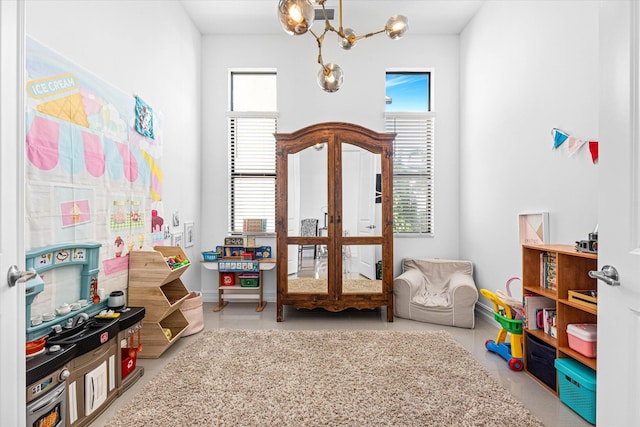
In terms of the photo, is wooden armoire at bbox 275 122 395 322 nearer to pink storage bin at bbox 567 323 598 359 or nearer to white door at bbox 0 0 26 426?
pink storage bin at bbox 567 323 598 359

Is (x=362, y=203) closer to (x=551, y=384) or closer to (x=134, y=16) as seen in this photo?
(x=551, y=384)

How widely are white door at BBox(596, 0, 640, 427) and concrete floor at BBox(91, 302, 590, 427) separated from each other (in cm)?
88

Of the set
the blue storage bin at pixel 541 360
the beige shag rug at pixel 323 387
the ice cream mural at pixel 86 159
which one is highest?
the ice cream mural at pixel 86 159

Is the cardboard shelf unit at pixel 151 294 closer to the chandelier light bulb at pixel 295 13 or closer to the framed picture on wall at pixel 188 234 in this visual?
the framed picture on wall at pixel 188 234

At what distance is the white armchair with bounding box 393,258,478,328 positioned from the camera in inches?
135

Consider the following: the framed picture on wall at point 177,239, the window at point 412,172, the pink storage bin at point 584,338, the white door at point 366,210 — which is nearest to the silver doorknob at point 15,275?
the framed picture on wall at point 177,239

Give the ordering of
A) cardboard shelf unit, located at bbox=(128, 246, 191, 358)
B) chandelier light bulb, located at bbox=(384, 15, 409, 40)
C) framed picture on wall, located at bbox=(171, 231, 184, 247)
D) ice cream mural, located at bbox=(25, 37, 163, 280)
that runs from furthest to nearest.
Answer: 1. framed picture on wall, located at bbox=(171, 231, 184, 247)
2. cardboard shelf unit, located at bbox=(128, 246, 191, 358)
3. chandelier light bulb, located at bbox=(384, 15, 409, 40)
4. ice cream mural, located at bbox=(25, 37, 163, 280)

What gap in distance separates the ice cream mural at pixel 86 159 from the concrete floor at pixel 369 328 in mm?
907

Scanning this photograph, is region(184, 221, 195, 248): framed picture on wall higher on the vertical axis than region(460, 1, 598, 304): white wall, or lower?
lower

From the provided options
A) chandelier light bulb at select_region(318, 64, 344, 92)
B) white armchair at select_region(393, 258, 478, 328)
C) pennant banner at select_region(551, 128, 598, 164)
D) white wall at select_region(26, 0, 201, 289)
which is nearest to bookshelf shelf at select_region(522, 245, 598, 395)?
pennant banner at select_region(551, 128, 598, 164)

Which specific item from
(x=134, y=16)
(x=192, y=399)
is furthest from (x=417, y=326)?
(x=134, y=16)

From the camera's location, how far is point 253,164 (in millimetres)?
4457

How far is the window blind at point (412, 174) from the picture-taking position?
14.5 feet

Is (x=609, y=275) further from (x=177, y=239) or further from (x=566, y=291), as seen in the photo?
(x=177, y=239)
